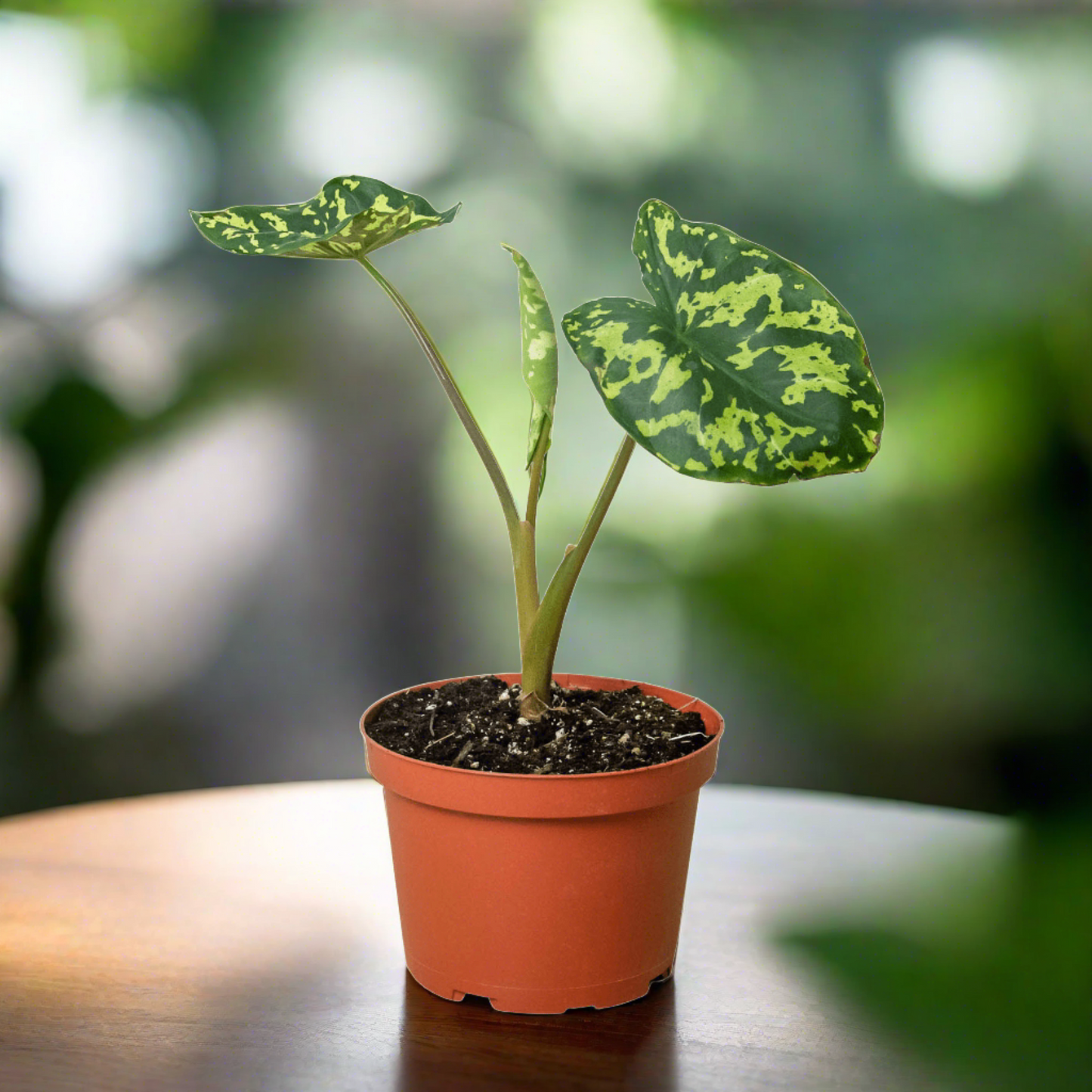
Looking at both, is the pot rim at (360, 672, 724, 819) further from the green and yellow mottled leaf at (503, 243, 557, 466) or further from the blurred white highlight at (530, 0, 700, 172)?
the blurred white highlight at (530, 0, 700, 172)

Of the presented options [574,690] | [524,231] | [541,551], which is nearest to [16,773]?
[541,551]

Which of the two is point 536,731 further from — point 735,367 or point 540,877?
point 735,367

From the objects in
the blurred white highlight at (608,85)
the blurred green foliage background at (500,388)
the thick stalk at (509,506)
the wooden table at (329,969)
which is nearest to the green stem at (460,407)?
the thick stalk at (509,506)

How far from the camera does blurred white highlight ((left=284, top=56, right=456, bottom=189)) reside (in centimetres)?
206

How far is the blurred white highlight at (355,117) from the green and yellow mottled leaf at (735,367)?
1.40 m

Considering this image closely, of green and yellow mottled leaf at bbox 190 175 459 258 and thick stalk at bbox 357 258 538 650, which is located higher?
green and yellow mottled leaf at bbox 190 175 459 258

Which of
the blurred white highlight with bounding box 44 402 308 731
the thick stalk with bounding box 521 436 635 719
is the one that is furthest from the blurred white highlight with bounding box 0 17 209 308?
the thick stalk with bounding box 521 436 635 719

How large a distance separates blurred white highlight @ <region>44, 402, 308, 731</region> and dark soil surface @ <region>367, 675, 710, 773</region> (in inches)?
50.9

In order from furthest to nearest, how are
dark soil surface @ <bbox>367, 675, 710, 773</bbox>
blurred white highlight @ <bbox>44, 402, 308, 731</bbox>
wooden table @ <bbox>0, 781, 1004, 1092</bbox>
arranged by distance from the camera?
1. blurred white highlight @ <bbox>44, 402, 308, 731</bbox>
2. dark soil surface @ <bbox>367, 675, 710, 773</bbox>
3. wooden table @ <bbox>0, 781, 1004, 1092</bbox>

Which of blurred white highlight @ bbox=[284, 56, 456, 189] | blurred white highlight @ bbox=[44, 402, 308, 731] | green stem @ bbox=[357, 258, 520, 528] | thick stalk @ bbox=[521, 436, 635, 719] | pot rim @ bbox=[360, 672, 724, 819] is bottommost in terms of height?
blurred white highlight @ bbox=[44, 402, 308, 731]

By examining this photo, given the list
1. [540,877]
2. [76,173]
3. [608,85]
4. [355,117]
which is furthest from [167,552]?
[540,877]

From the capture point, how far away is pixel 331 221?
801 mm

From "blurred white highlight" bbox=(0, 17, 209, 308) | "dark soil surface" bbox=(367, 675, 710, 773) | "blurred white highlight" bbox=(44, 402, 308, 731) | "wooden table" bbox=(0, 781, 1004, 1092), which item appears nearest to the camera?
"wooden table" bbox=(0, 781, 1004, 1092)

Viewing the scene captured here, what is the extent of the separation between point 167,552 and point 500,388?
2.19 ft
